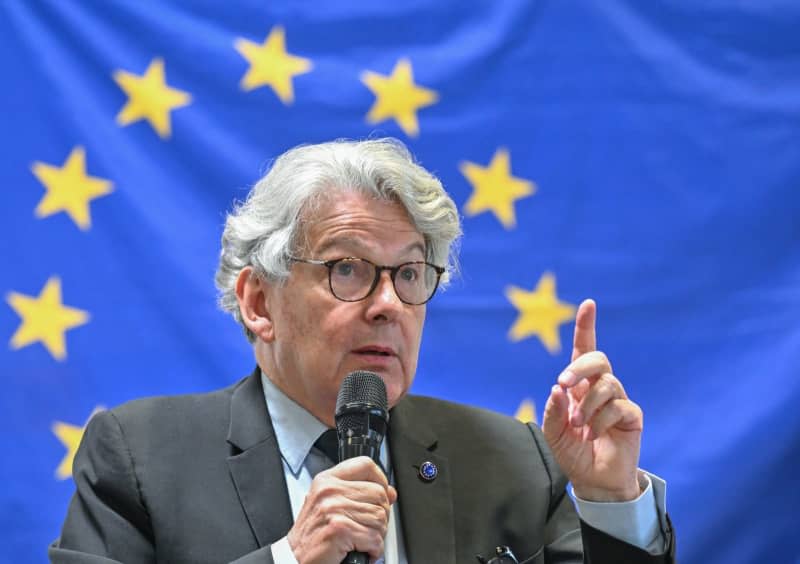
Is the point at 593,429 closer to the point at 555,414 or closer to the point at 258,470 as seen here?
the point at 555,414

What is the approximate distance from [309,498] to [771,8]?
2675 millimetres

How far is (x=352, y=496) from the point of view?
2.00m

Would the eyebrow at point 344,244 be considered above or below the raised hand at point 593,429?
above

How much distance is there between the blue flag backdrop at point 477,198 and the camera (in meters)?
3.41

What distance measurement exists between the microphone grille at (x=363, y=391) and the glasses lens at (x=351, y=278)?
44cm

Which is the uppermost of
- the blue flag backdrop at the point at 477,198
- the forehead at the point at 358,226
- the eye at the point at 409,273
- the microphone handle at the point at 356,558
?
the blue flag backdrop at the point at 477,198

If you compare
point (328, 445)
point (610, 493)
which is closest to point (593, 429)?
point (610, 493)

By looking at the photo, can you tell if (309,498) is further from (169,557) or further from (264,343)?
(264,343)

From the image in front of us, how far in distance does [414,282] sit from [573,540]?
0.77 meters

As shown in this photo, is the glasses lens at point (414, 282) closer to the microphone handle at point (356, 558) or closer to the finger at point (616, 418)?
the finger at point (616, 418)

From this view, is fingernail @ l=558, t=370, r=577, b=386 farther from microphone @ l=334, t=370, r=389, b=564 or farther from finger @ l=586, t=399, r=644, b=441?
microphone @ l=334, t=370, r=389, b=564

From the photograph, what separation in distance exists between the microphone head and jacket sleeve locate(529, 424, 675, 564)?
0.73 metres

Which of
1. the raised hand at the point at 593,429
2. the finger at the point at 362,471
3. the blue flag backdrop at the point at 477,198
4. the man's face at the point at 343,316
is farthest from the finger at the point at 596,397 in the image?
the blue flag backdrop at the point at 477,198

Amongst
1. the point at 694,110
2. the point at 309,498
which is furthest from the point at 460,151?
the point at 309,498
